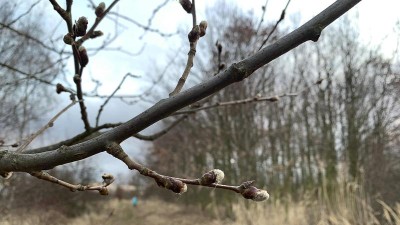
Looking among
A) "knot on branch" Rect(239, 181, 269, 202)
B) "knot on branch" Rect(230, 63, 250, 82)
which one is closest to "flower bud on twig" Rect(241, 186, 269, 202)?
"knot on branch" Rect(239, 181, 269, 202)

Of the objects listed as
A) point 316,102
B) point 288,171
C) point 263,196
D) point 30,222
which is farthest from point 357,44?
point 263,196

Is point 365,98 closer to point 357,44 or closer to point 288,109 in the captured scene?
point 357,44

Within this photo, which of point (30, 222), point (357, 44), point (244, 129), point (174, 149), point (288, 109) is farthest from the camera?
point (174, 149)

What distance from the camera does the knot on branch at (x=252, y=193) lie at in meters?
0.79

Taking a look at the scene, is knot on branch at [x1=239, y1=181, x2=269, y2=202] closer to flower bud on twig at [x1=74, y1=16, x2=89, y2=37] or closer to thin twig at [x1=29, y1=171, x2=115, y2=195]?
thin twig at [x1=29, y1=171, x2=115, y2=195]

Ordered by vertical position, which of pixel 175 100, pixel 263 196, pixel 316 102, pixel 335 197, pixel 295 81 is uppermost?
pixel 295 81

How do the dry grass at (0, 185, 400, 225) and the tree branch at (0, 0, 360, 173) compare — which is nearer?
the tree branch at (0, 0, 360, 173)

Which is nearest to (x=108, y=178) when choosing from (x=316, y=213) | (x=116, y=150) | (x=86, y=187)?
(x=86, y=187)

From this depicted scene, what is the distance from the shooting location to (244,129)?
46.9 feet

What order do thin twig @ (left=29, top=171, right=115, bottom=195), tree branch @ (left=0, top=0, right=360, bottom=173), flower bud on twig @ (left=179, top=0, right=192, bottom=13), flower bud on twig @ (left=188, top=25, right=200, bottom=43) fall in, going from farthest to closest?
flower bud on twig @ (left=179, top=0, right=192, bottom=13)
flower bud on twig @ (left=188, top=25, right=200, bottom=43)
thin twig @ (left=29, top=171, right=115, bottom=195)
tree branch @ (left=0, top=0, right=360, bottom=173)

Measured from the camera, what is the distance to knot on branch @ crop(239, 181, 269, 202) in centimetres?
79

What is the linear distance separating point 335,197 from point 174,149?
14275 mm

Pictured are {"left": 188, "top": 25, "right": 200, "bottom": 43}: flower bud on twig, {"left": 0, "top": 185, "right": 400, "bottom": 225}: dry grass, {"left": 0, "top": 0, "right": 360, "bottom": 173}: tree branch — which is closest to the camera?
{"left": 0, "top": 0, "right": 360, "bottom": 173}: tree branch

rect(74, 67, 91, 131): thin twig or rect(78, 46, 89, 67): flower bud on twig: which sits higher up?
rect(74, 67, 91, 131): thin twig
